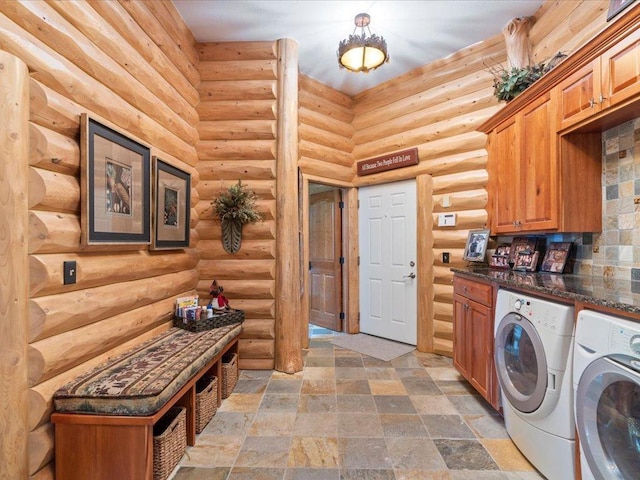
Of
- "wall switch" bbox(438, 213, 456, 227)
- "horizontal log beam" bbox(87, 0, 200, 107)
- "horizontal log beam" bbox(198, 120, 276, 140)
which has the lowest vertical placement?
"wall switch" bbox(438, 213, 456, 227)

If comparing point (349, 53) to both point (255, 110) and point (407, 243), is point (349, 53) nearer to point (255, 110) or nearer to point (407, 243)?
point (255, 110)

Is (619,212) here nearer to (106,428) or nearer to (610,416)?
(610,416)

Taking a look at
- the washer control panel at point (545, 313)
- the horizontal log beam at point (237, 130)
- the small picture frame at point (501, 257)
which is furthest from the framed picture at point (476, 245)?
the horizontal log beam at point (237, 130)

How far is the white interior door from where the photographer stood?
3615mm

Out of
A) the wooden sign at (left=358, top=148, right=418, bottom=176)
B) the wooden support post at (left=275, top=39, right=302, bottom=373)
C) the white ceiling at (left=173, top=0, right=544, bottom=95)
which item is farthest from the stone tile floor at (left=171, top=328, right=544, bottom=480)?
the white ceiling at (left=173, top=0, right=544, bottom=95)

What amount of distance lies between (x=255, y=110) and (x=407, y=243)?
7.70ft

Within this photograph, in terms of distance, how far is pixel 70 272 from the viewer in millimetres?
1475

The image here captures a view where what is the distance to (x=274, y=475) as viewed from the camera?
63.1 inches

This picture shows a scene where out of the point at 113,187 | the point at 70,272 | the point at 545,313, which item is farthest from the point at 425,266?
the point at 70,272

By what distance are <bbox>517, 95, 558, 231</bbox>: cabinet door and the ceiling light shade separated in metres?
1.33

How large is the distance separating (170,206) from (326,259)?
8.09ft

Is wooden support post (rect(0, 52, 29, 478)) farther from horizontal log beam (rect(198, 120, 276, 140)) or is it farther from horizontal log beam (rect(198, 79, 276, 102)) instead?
horizontal log beam (rect(198, 79, 276, 102))

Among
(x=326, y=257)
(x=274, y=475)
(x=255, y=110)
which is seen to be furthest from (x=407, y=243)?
(x=274, y=475)

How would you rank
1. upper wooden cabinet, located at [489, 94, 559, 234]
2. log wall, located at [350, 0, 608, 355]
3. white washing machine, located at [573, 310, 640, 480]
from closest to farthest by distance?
1. white washing machine, located at [573, 310, 640, 480]
2. upper wooden cabinet, located at [489, 94, 559, 234]
3. log wall, located at [350, 0, 608, 355]
